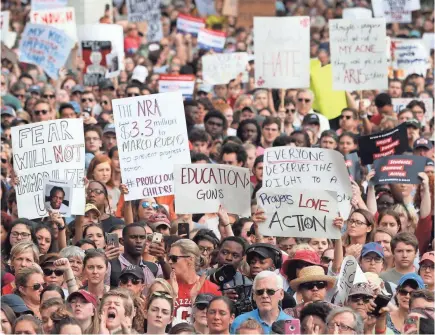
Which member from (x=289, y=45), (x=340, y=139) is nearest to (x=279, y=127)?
(x=340, y=139)

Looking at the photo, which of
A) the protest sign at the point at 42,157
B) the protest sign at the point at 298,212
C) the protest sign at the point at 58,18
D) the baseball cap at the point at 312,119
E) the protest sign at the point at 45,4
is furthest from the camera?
the protest sign at the point at 45,4

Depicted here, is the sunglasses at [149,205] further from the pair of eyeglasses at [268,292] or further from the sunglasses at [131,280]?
the pair of eyeglasses at [268,292]

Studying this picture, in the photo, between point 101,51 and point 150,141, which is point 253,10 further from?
point 150,141

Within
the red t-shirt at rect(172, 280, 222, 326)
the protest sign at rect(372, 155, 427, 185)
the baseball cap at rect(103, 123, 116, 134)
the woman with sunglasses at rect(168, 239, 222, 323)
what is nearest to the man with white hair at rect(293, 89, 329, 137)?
the baseball cap at rect(103, 123, 116, 134)

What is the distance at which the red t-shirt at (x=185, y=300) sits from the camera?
432 inches

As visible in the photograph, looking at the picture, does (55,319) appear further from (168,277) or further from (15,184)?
(15,184)

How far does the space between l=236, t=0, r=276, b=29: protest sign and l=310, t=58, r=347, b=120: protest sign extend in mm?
7185

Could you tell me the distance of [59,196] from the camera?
514 inches

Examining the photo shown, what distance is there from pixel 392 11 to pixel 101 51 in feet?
17.9

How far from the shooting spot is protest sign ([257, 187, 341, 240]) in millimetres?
12422

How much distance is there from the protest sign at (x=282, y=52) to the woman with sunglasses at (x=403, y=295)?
7949 mm

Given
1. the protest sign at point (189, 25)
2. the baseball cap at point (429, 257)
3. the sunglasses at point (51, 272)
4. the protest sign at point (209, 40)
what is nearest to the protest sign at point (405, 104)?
the protest sign at point (209, 40)

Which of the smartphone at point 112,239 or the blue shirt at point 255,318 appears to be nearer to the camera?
the blue shirt at point 255,318

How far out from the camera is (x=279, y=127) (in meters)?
16.8
